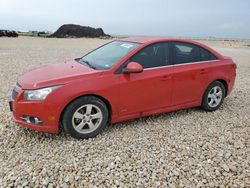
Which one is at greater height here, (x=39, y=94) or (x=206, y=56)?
(x=206, y=56)

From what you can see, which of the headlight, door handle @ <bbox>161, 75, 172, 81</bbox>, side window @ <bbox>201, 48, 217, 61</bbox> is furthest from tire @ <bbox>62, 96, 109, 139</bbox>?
side window @ <bbox>201, 48, 217, 61</bbox>

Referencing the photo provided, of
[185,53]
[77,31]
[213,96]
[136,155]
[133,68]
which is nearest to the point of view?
[136,155]

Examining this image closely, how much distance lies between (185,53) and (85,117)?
2.33m

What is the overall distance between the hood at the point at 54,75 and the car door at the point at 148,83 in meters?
0.59

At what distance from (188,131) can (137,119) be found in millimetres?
961

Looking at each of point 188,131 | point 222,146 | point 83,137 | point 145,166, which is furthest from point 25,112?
point 222,146

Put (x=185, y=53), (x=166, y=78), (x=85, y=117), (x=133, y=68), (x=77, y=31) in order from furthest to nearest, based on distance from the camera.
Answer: (x=77, y=31) → (x=185, y=53) → (x=166, y=78) → (x=133, y=68) → (x=85, y=117)

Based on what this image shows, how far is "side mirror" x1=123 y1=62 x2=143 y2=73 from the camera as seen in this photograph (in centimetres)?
391

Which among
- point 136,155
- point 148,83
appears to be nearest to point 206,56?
point 148,83

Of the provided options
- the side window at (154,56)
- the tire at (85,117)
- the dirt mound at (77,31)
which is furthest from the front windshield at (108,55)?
the dirt mound at (77,31)

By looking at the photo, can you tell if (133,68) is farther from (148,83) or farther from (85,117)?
(85,117)

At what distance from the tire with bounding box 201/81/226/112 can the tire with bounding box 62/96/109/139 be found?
2.26 metres

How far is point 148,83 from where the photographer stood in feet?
13.8

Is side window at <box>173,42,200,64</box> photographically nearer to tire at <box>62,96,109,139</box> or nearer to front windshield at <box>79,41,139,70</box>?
front windshield at <box>79,41,139,70</box>
